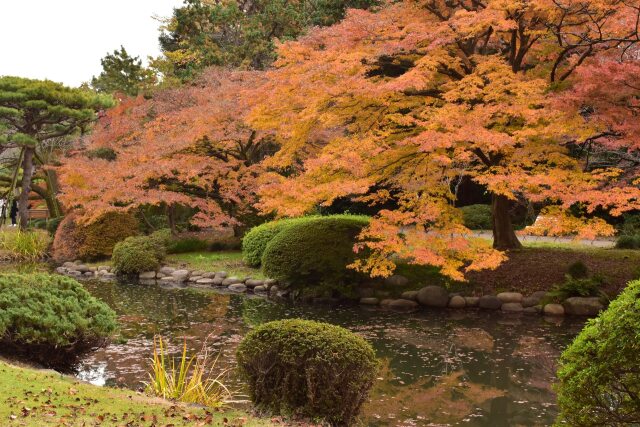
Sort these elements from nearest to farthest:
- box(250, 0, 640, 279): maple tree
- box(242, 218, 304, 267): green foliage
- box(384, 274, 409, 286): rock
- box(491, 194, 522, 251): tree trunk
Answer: box(250, 0, 640, 279): maple tree, box(384, 274, 409, 286): rock, box(491, 194, 522, 251): tree trunk, box(242, 218, 304, 267): green foliage

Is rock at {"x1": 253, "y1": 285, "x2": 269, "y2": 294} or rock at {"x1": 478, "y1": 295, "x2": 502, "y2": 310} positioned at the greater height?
rock at {"x1": 478, "y1": 295, "x2": 502, "y2": 310}

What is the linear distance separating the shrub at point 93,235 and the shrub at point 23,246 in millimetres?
1113

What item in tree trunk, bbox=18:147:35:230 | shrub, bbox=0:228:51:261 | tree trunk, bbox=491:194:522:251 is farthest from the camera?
tree trunk, bbox=18:147:35:230

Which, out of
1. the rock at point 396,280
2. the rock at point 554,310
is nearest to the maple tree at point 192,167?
the rock at point 396,280

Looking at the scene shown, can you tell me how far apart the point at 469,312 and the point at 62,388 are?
889 centimetres

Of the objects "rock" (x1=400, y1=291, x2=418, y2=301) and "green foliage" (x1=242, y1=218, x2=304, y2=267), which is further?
"green foliage" (x1=242, y1=218, x2=304, y2=267)

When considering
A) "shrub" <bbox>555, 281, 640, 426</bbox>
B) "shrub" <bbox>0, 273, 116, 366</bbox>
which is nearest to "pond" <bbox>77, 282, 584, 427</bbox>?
"shrub" <bbox>0, 273, 116, 366</bbox>

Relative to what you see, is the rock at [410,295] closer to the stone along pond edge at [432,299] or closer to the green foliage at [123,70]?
the stone along pond edge at [432,299]

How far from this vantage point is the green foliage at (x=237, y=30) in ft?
89.5

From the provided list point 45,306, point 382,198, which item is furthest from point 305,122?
point 45,306

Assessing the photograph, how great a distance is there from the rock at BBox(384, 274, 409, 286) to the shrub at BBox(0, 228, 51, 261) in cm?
1370

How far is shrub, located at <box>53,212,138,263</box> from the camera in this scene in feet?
69.0

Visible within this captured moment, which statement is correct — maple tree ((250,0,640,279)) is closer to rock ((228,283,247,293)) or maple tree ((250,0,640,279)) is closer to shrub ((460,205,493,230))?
rock ((228,283,247,293))

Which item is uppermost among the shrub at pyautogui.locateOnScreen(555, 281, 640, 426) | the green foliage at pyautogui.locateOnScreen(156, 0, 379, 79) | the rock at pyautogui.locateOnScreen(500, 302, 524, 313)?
the green foliage at pyautogui.locateOnScreen(156, 0, 379, 79)
